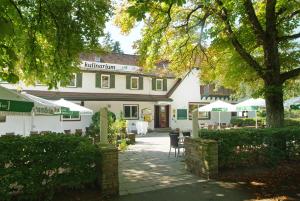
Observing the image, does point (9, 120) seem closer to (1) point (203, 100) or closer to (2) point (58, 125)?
(2) point (58, 125)

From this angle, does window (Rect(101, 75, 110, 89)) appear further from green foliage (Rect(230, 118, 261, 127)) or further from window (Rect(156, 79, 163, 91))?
green foliage (Rect(230, 118, 261, 127))

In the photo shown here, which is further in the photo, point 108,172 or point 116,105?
point 116,105

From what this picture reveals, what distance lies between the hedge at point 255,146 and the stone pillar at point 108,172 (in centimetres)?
348

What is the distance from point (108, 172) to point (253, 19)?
8.01m

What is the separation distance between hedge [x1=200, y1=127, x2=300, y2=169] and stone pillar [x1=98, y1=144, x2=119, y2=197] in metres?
3.48

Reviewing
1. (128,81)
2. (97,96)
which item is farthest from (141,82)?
(97,96)

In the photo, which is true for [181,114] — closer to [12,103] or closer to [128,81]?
[128,81]

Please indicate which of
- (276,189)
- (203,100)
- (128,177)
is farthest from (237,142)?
(203,100)

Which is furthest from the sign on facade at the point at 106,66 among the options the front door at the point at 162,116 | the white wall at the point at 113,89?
the front door at the point at 162,116

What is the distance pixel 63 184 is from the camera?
722cm

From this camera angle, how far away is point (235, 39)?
12.1 m

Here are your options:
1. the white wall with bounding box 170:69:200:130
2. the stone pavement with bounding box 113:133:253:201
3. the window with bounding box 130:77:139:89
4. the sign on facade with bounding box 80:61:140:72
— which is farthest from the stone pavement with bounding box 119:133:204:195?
the white wall with bounding box 170:69:200:130

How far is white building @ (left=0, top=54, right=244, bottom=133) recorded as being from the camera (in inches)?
1065

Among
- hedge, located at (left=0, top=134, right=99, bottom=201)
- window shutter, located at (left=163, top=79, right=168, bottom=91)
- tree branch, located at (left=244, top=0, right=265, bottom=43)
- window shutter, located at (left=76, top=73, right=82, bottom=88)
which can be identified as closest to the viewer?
hedge, located at (left=0, top=134, right=99, bottom=201)
